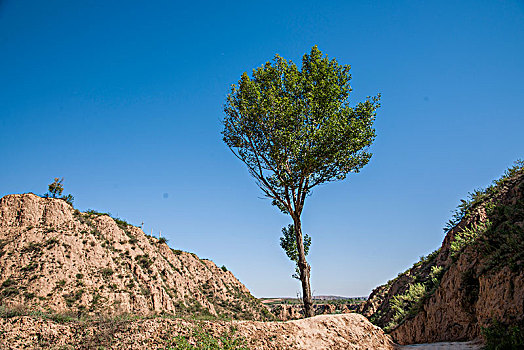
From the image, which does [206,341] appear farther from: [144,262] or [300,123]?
[144,262]

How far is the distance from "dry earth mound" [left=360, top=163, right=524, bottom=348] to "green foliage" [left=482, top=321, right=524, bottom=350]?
2 centimetres

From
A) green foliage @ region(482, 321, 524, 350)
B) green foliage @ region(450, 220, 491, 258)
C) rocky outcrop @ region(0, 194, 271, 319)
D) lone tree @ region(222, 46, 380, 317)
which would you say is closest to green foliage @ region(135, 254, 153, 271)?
rocky outcrop @ region(0, 194, 271, 319)

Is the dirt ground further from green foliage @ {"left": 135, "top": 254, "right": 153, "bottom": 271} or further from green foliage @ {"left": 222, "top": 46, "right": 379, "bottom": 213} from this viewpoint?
green foliage @ {"left": 135, "top": 254, "right": 153, "bottom": 271}

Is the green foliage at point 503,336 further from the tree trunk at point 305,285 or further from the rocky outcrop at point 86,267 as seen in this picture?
the rocky outcrop at point 86,267

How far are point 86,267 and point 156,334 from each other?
2711 cm

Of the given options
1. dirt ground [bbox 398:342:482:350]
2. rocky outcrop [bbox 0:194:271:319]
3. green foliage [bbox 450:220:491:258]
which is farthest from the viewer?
rocky outcrop [bbox 0:194:271:319]

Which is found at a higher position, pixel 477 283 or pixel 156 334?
pixel 477 283

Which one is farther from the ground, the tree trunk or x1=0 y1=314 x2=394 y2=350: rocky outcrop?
the tree trunk

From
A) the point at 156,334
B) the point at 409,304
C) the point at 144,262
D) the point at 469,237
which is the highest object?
the point at 144,262

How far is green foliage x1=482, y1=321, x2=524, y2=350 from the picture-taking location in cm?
735

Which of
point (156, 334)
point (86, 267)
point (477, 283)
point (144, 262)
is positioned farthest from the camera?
point (144, 262)

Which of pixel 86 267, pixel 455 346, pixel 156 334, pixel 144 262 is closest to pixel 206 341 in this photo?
pixel 156 334

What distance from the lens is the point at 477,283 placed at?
10406mm

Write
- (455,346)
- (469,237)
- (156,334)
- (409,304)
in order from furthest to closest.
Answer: (409,304) < (469,237) < (455,346) < (156,334)
